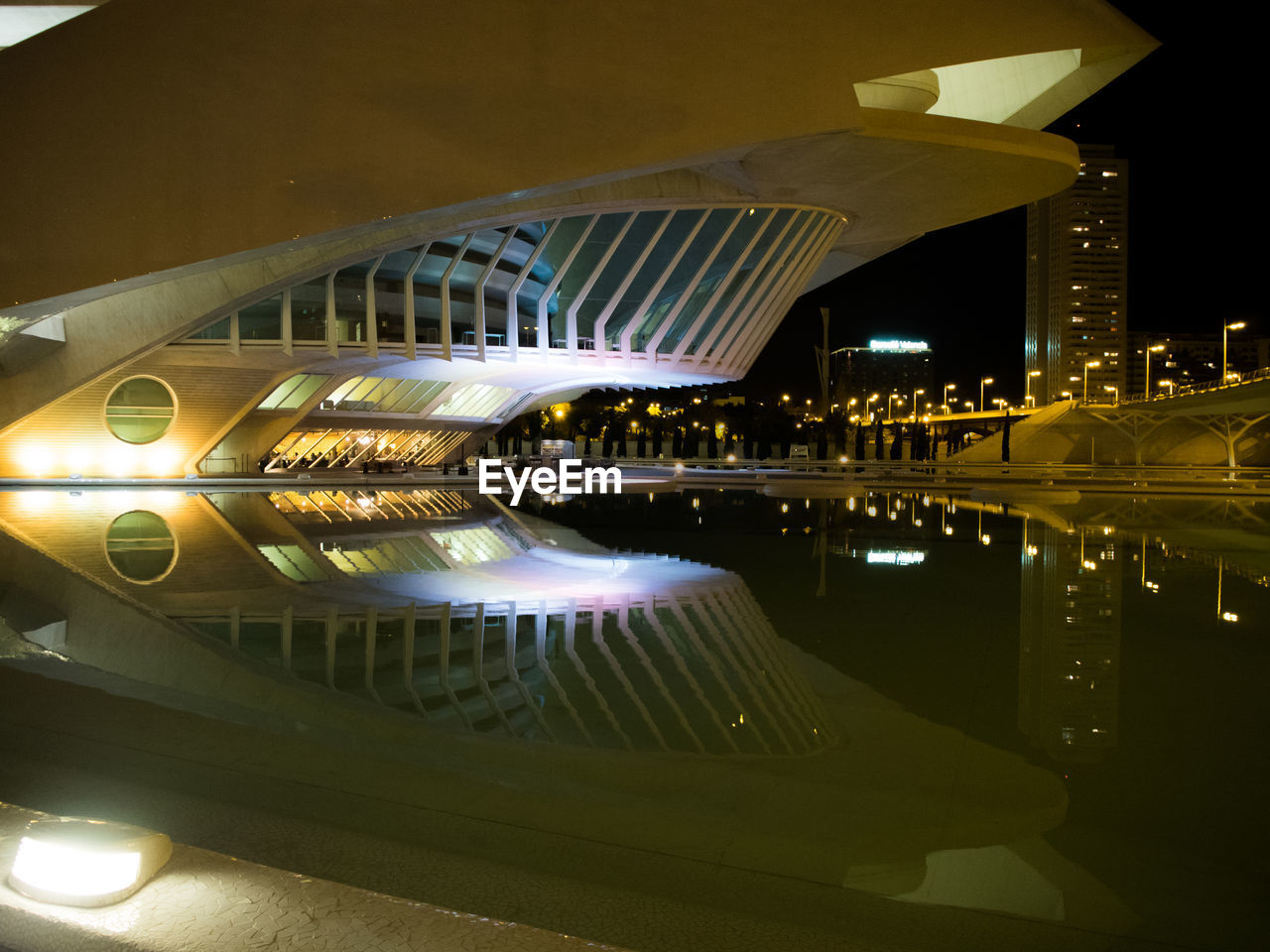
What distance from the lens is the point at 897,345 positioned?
157500 millimetres

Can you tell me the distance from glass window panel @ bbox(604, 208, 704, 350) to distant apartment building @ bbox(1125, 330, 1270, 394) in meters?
79.0

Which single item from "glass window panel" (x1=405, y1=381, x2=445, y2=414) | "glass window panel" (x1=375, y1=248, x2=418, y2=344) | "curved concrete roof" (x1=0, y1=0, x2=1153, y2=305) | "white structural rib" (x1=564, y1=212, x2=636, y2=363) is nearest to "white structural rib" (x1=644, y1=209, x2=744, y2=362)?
"white structural rib" (x1=564, y1=212, x2=636, y2=363)

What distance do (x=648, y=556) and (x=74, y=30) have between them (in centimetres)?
845

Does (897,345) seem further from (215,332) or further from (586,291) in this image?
(215,332)

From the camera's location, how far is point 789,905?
2.65 meters

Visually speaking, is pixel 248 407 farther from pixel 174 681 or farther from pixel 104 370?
pixel 174 681

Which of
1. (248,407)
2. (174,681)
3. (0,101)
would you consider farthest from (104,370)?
(174,681)

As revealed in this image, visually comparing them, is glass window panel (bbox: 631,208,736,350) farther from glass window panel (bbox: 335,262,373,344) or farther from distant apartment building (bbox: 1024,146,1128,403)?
distant apartment building (bbox: 1024,146,1128,403)

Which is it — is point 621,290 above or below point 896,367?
below

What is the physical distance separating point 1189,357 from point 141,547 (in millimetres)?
113431

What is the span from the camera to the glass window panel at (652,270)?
91.5ft

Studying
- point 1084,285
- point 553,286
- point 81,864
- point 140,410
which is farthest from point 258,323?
point 1084,285

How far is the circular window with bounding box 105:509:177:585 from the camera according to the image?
9312 mm

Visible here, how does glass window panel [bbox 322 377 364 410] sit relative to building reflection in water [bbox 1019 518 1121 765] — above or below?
above
